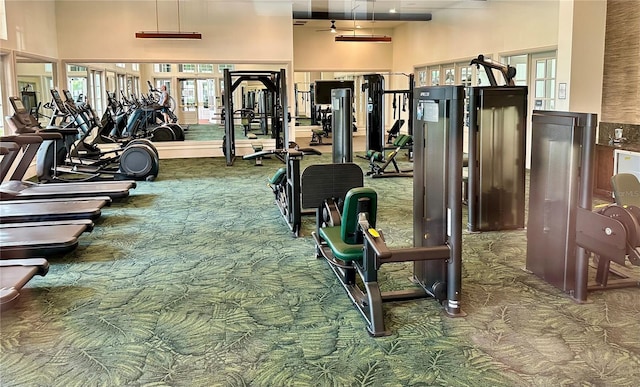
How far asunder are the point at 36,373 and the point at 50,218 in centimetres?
315

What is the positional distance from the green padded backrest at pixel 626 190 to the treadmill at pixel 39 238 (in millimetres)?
4527

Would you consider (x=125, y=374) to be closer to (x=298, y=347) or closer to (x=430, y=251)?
(x=298, y=347)

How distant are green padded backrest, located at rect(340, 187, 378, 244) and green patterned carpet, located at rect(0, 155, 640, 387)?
0.49m

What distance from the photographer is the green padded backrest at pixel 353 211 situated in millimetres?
3506

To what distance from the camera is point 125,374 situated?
2824mm

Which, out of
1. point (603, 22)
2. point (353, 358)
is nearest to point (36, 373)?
point (353, 358)

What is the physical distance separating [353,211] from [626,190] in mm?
2324

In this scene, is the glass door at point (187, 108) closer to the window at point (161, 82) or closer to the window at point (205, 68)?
the window at point (161, 82)

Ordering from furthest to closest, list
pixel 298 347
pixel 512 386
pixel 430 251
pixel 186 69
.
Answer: pixel 186 69, pixel 430 251, pixel 298 347, pixel 512 386

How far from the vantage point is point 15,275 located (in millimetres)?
3727

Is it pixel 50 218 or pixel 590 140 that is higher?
pixel 590 140

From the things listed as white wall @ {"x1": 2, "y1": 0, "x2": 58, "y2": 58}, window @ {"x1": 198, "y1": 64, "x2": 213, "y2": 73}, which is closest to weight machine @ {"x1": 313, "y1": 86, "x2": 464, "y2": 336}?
white wall @ {"x1": 2, "y1": 0, "x2": 58, "y2": 58}

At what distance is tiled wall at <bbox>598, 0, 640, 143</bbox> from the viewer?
6.81m

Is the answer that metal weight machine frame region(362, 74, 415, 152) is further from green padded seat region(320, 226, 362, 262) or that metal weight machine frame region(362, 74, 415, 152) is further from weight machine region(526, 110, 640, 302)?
green padded seat region(320, 226, 362, 262)
